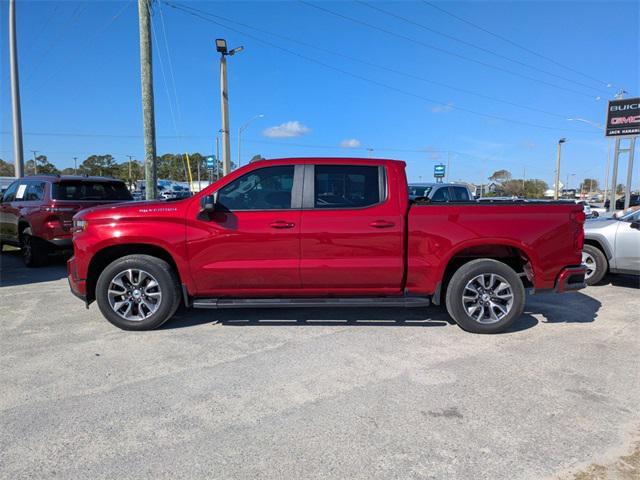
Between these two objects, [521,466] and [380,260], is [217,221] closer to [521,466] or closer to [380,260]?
[380,260]

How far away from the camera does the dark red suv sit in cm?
838

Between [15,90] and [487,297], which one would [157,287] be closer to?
[487,297]

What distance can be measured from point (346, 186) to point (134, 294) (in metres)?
2.65

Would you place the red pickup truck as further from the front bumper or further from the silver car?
the silver car

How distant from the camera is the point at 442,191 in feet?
40.6

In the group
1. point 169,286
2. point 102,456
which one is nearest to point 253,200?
point 169,286

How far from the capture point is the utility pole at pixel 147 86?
10617mm

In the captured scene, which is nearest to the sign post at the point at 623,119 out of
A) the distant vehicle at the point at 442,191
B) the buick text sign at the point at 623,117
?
the buick text sign at the point at 623,117

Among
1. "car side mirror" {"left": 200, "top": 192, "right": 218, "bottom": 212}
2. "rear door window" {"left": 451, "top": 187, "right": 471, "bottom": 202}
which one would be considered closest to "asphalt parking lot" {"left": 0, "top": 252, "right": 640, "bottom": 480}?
"car side mirror" {"left": 200, "top": 192, "right": 218, "bottom": 212}

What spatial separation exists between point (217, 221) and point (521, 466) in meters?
3.51

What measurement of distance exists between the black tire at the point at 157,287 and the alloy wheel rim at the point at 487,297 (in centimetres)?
322

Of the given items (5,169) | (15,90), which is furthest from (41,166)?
(15,90)

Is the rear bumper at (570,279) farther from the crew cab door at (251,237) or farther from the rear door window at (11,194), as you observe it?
the rear door window at (11,194)

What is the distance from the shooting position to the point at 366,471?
261 cm
